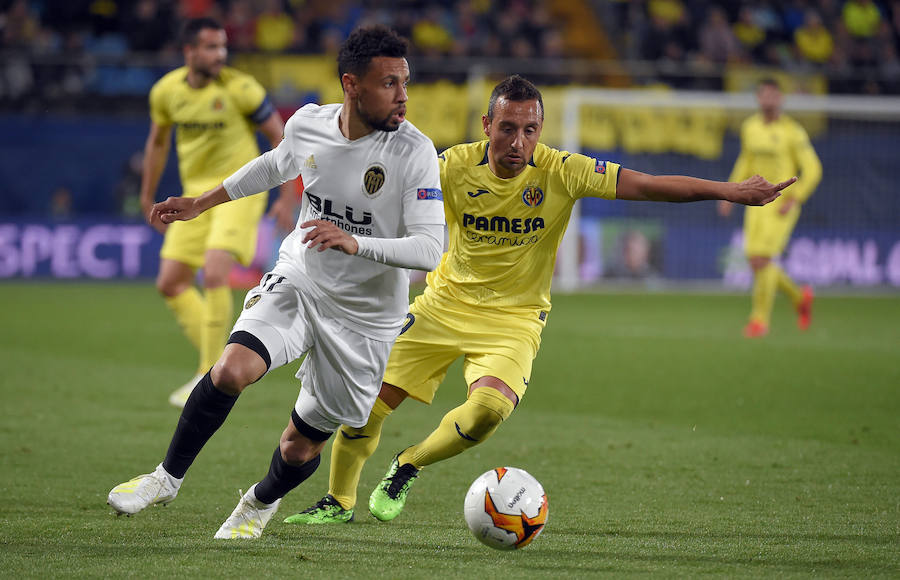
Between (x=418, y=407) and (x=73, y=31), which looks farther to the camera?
(x=73, y=31)

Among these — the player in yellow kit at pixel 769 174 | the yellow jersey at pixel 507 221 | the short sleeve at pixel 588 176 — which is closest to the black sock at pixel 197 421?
the yellow jersey at pixel 507 221

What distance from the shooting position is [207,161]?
27.5 ft

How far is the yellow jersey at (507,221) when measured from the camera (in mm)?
5195

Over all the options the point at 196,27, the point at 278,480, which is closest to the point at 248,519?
the point at 278,480

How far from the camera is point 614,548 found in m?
4.46

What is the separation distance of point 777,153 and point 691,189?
862 cm

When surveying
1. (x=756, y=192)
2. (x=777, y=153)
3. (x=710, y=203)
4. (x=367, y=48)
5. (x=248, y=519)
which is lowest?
(x=710, y=203)

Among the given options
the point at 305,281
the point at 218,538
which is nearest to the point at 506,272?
the point at 305,281

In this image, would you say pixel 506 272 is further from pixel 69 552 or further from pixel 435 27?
pixel 435 27

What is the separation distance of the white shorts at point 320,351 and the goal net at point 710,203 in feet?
47.1

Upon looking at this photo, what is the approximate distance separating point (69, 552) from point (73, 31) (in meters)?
17.3

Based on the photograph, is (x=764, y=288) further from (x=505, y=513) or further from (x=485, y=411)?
(x=505, y=513)

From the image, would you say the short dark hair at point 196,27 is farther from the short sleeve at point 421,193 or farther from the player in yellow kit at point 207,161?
the short sleeve at point 421,193

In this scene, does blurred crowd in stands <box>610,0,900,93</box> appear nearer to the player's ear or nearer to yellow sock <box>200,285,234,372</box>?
yellow sock <box>200,285,234,372</box>
